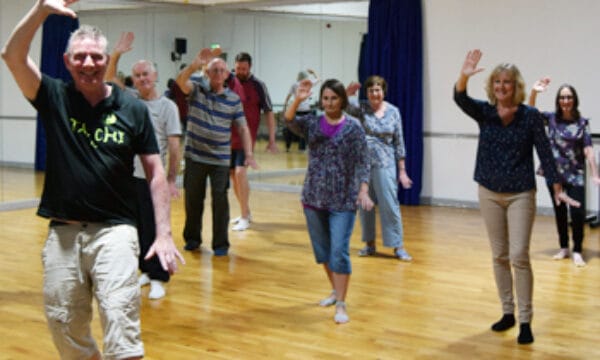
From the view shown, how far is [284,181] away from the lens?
1241cm

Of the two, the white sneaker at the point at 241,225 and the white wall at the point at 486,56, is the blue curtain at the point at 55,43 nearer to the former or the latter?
the white sneaker at the point at 241,225

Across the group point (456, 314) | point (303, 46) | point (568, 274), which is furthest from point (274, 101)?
point (456, 314)

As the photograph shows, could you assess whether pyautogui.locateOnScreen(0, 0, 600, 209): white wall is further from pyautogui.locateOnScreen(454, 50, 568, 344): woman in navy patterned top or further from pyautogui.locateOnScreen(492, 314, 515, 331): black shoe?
pyautogui.locateOnScreen(454, 50, 568, 344): woman in navy patterned top

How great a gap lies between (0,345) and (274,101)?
26.8 feet

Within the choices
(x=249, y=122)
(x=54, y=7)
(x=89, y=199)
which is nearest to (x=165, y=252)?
(x=89, y=199)

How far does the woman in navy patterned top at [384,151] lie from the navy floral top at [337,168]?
1672 mm

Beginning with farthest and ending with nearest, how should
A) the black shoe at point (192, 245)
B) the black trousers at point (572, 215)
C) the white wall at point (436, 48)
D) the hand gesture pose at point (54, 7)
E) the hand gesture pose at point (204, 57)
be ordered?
the white wall at point (436, 48) < the black shoe at point (192, 245) < the black trousers at point (572, 215) < the hand gesture pose at point (204, 57) < the hand gesture pose at point (54, 7)

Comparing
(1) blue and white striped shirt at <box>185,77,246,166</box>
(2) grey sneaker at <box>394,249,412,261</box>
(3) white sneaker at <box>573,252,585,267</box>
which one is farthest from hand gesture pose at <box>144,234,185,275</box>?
(3) white sneaker at <box>573,252,585,267</box>

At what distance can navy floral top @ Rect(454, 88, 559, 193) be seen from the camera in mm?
4668

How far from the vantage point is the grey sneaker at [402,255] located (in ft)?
23.2

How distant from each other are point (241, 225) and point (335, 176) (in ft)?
12.0

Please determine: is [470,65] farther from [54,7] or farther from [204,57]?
[54,7]

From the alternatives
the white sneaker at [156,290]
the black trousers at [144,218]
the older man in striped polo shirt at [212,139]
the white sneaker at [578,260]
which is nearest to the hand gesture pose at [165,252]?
the black trousers at [144,218]

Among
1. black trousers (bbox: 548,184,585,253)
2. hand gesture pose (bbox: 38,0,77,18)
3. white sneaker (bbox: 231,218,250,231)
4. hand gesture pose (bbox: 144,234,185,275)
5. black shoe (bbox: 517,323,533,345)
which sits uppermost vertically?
hand gesture pose (bbox: 38,0,77,18)
